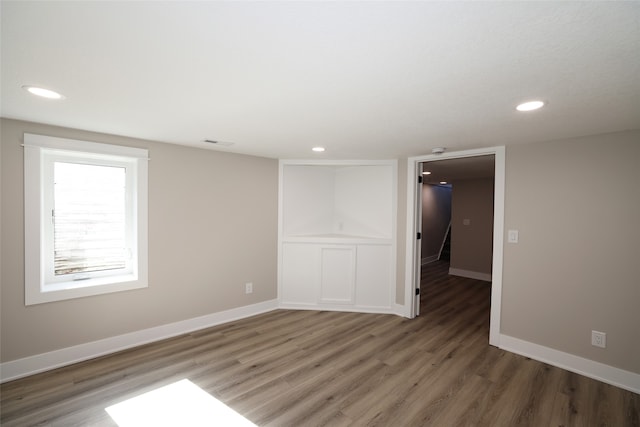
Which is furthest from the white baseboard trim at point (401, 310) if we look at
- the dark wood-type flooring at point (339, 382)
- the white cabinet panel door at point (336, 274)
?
the white cabinet panel door at point (336, 274)

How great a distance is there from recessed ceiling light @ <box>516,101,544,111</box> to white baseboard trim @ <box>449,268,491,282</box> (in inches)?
193

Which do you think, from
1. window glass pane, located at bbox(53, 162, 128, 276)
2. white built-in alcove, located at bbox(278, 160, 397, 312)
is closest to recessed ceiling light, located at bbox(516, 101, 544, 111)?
Result: white built-in alcove, located at bbox(278, 160, 397, 312)

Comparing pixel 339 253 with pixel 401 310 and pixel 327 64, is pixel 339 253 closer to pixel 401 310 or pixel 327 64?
pixel 401 310

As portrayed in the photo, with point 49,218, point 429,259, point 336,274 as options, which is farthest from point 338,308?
point 429,259

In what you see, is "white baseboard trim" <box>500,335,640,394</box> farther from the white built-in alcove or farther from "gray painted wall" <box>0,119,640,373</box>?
the white built-in alcove

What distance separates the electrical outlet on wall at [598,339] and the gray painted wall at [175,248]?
11.4 feet

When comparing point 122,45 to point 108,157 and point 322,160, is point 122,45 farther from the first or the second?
point 322,160

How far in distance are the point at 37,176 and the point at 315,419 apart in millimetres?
2934

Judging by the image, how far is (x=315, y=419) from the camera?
6.44 feet

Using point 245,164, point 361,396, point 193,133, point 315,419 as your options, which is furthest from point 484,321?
point 193,133

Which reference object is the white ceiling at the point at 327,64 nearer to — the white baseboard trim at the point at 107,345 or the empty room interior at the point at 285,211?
the empty room interior at the point at 285,211

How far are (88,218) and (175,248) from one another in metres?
0.83

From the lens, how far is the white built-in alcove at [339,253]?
4039 millimetres

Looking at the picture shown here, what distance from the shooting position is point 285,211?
4.18 metres
